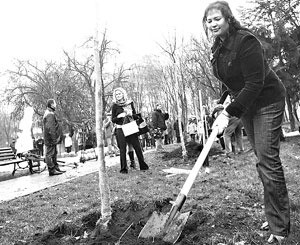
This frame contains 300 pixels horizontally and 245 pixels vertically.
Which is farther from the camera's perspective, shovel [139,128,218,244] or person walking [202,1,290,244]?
shovel [139,128,218,244]

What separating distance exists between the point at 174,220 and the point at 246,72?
1.38m

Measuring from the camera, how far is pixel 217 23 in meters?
2.67

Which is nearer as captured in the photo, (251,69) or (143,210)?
(251,69)

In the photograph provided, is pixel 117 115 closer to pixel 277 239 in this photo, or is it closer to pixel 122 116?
pixel 122 116

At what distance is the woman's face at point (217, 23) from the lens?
2662mm

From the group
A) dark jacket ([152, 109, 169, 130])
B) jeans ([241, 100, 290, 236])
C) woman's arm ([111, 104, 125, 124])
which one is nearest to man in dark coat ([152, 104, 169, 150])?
dark jacket ([152, 109, 169, 130])

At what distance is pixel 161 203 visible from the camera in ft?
13.1

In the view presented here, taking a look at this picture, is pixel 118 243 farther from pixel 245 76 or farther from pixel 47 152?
pixel 47 152

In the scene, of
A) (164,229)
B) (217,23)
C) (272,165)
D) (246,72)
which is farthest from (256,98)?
(164,229)

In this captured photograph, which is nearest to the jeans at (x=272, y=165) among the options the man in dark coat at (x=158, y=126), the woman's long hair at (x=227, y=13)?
the woman's long hair at (x=227, y=13)

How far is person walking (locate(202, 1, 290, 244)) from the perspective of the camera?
8.20ft

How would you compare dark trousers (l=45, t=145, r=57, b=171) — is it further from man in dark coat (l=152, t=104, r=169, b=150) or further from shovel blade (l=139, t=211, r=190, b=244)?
shovel blade (l=139, t=211, r=190, b=244)

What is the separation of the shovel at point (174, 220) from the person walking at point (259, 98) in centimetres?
38

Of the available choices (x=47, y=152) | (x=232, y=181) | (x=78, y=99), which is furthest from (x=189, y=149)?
(x=78, y=99)
